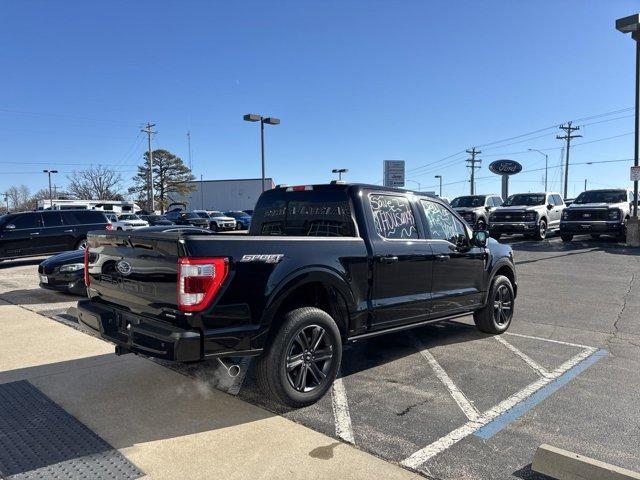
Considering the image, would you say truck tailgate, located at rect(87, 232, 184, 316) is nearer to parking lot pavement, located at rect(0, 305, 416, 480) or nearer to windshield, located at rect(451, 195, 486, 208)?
parking lot pavement, located at rect(0, 305, 416, 480)

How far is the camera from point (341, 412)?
13.2 feet

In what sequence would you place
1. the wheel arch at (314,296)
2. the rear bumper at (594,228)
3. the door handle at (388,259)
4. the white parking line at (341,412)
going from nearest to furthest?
the white parking line at (341,412)
the wheel arch at (314,296)
the door handle at (388,259)
the rear bumper at (594,228)

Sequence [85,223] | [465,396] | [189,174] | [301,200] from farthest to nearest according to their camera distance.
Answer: [189,174] < [85,223] < [301,200] < [465,396]

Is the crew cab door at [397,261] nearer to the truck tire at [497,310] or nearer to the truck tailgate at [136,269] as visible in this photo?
the truck tire at [497,310]

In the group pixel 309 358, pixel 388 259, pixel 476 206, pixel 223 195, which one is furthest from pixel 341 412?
pixel 223 195

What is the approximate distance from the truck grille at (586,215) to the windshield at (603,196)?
1.09m

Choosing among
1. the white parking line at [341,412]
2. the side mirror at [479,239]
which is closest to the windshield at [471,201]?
the side mirror at [479,239]

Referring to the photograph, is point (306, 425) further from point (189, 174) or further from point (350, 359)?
point (189, 174)

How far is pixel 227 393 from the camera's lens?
4.44 metres

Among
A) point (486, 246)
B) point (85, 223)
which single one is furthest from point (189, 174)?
point (486, 246)

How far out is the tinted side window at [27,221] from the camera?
14961 millimetres

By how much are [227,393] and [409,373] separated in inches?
70.2

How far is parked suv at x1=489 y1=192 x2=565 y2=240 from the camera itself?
19.8m

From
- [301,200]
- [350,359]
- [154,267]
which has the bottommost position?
[350,359]
